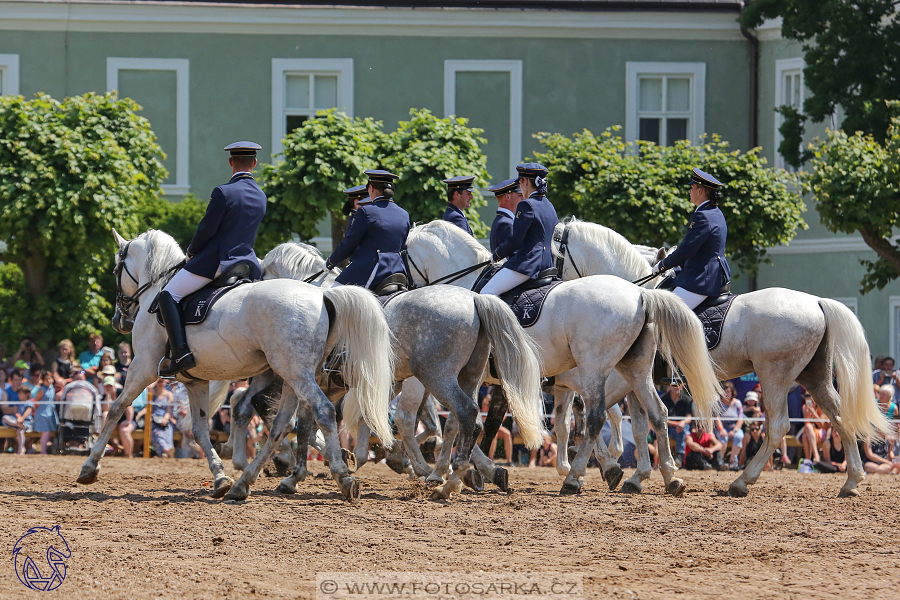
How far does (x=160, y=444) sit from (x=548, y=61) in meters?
12.9

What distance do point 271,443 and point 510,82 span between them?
1718 cm

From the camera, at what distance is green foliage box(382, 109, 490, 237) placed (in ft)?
64.3

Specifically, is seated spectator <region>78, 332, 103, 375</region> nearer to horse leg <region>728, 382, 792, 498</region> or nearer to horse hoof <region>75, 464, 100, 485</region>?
horse hoof <region>75, 464, 100, 485</region>

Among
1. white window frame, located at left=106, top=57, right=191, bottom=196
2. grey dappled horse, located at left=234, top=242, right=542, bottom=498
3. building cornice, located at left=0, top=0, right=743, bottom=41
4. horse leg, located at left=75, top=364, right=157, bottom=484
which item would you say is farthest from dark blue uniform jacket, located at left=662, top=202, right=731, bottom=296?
white window frame, located at left=106, top=57, right=191, bottom=196

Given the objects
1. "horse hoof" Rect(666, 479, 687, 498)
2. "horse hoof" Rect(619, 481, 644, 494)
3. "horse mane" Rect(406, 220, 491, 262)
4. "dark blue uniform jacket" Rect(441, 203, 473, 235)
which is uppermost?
"dark blue uniform jacket" Rect(441, 203, 473, 235)

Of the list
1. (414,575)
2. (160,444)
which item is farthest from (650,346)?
(160,444)

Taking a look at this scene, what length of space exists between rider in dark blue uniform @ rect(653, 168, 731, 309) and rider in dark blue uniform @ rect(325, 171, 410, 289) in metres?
2.58

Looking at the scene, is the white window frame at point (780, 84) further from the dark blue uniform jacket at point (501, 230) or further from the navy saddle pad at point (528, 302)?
the navy saddle pad at point (528, 302)

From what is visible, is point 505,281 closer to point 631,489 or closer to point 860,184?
point 631,489

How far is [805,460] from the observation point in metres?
15.9

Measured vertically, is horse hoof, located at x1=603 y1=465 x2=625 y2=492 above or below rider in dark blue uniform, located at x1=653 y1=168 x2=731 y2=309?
below

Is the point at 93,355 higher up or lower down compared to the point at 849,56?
lower down

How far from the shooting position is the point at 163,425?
1681 cm

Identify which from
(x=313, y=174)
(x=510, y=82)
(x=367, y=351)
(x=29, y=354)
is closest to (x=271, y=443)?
(x=367, y=351)
